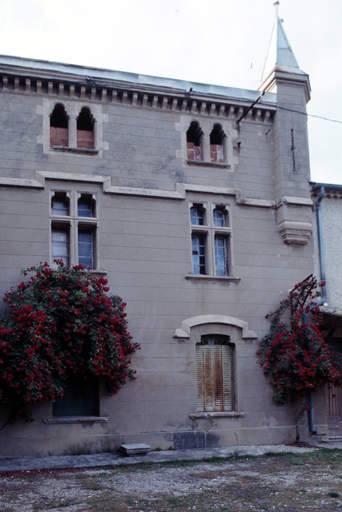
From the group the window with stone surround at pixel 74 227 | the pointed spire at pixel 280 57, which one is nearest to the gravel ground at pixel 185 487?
the window with stone surround at pixel 74 227

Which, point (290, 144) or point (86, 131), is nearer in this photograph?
point (86, 131)

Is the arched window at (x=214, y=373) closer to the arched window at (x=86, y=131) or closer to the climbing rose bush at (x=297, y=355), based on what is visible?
the climbing rose bush at (x=297, y=355)

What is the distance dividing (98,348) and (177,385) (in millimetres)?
2642

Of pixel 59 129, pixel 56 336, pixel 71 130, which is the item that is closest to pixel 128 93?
pixel 71 130

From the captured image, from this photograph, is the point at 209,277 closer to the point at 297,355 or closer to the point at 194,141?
the point at 297,355

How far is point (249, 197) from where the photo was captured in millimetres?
15539

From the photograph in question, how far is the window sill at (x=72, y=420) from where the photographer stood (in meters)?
12.7

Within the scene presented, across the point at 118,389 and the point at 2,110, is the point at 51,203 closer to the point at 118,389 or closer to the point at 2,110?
the point at 2,110

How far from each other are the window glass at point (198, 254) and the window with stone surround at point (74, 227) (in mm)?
2687

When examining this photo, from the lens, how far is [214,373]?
14.5 metres

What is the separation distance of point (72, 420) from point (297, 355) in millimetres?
5732

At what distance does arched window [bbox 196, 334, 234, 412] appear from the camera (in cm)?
1428

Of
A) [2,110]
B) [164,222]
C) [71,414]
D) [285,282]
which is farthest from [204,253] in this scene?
[2,110]

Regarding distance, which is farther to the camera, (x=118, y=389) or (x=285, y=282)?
(x=285, y=282)
